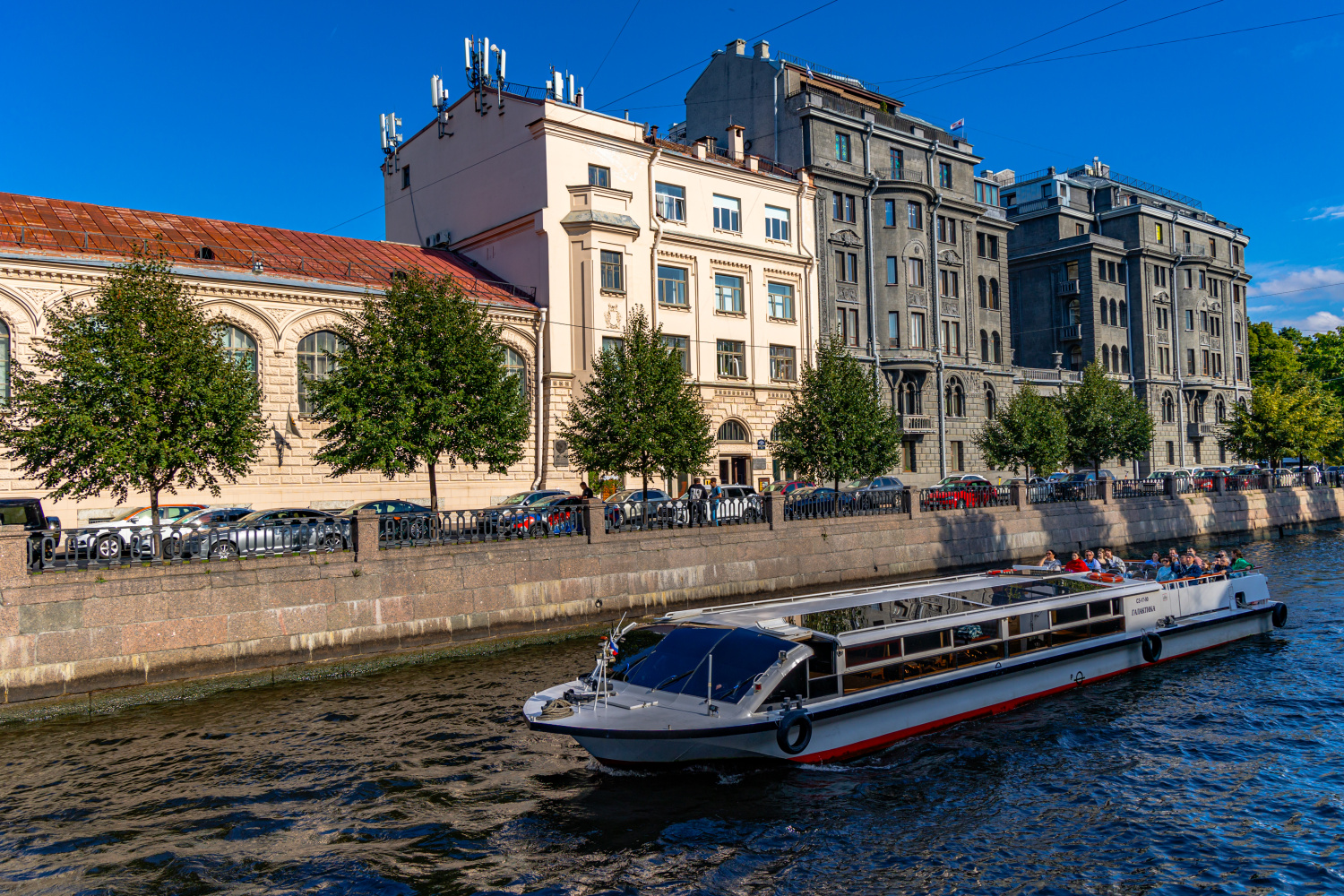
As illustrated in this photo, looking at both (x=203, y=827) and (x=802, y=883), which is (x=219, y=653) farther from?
(x=802, y=883)

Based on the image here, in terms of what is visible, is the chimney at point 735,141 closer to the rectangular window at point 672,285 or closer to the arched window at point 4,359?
the rectangular window at point 672,285

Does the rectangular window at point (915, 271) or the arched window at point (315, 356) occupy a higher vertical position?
→ the rectangular window at point (915, 271)

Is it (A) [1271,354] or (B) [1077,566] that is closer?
(B) [1077,566]

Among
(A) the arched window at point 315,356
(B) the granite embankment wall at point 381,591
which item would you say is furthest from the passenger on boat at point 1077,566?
(A) the arched window at point 315,356

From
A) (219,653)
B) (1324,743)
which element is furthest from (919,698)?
(219,653)

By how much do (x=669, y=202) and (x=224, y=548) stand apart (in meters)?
25.9

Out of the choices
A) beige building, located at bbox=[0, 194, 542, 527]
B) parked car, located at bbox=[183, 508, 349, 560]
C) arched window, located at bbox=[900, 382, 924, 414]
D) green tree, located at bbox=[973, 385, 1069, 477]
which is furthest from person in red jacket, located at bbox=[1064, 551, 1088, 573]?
arched window, located at bbox=[900, 382, 924, 414]

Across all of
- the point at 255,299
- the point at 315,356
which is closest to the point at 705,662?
the point at 315,356

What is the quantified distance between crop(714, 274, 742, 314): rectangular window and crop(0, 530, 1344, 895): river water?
2680cm

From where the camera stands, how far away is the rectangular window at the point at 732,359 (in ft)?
131

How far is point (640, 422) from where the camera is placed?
92.9ft

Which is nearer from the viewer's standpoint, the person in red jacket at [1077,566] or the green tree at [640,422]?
the person in red jacket at [1077,566]

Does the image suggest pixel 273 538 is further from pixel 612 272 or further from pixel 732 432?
pixel 732 432

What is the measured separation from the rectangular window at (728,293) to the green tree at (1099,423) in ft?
60.8
